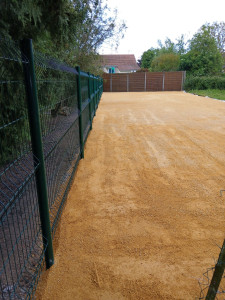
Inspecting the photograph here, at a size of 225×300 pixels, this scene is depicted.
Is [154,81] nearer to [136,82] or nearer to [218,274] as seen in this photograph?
[136,82]

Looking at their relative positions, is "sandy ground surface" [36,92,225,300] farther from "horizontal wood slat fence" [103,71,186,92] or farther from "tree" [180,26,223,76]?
"tree" [180,26,223,76]

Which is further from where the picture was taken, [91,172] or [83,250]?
[91,172]

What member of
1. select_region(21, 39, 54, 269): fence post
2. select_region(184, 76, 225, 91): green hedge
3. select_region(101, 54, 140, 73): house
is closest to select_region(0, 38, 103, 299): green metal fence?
select_region(21, 39, 54, 269): fence post

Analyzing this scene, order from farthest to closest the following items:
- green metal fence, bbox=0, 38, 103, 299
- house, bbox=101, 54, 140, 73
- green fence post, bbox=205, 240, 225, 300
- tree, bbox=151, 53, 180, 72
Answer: house, bbox=101, 54, 140, 73 < tree, bbox=151, 53, 180, 72 < green metal fence, bbox=0, 38, 103, 299 < green fence post, bbox=205, 240, 225, 300

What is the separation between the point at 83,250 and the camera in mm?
2414

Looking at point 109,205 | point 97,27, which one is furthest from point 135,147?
point 97,27

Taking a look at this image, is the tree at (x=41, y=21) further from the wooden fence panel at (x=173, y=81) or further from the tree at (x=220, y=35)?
the tree at (x=220, y=35)

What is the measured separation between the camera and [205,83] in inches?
945

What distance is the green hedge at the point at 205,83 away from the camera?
23.0 meters

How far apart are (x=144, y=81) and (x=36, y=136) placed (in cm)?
2773

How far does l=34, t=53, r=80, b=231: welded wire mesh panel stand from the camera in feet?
8.46

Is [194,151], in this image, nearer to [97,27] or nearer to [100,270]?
[100,270]

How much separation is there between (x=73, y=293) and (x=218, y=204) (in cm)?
220

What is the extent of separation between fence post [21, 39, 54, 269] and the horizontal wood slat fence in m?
26.8
